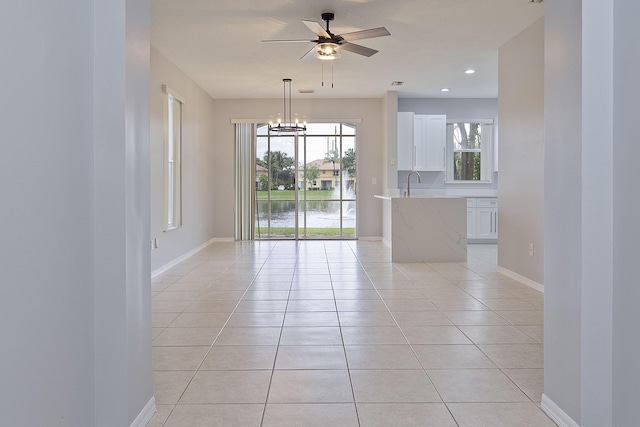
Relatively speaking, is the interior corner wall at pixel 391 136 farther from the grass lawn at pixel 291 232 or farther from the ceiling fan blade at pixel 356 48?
the ceiling fan blade at pixel 356 48

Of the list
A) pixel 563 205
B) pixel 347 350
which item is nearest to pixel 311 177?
pixel 347 350

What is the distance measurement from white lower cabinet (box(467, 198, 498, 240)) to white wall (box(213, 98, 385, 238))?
1681mm

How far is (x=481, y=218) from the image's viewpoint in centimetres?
891

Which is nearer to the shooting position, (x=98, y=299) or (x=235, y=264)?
(x=98, y=299)

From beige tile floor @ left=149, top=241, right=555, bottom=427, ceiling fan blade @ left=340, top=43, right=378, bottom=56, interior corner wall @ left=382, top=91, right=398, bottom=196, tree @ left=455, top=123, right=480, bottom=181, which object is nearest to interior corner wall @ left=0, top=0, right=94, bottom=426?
beige tile floor @ left=149, top=241, right=555, bottom=427

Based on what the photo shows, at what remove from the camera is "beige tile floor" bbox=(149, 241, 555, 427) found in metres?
2.31

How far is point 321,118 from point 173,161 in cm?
347

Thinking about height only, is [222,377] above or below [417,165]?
below

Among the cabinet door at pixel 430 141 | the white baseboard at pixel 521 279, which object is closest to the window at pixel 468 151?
the cabinet door at pixel 430 141

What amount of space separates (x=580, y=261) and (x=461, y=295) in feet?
9.37

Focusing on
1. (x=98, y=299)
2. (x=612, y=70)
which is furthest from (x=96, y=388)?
(x=612, y=70)

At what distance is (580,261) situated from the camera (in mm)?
1982

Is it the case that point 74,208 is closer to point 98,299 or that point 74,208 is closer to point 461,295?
point 98,299

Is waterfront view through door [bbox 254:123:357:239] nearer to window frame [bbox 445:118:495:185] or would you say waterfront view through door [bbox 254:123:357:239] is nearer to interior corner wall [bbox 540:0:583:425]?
window frame [bbox 445:118:495:185]
